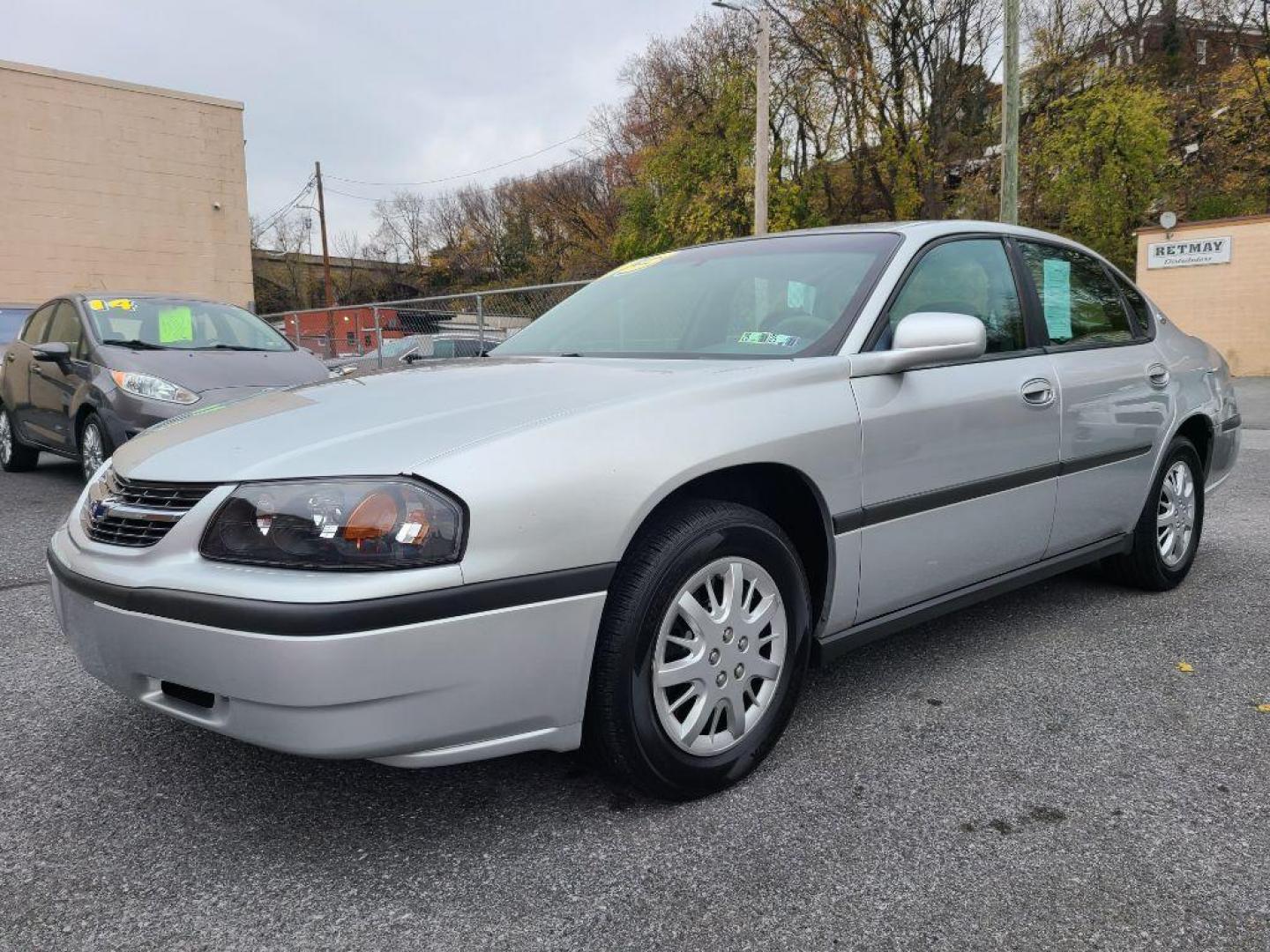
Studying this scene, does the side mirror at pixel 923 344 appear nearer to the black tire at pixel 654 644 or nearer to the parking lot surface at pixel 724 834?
the black tire at pixel 654 644

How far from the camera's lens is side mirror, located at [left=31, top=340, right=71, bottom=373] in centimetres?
682

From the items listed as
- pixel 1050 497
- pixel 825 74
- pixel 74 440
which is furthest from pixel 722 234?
pixel 1050 497

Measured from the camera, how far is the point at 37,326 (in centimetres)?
794

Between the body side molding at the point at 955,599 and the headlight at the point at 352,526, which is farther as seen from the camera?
the body side molding at the point at 955,599

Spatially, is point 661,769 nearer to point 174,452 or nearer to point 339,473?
point 339,473

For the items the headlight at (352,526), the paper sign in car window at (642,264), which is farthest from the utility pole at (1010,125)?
the headlight at (352,526)

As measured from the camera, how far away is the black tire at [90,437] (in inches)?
253

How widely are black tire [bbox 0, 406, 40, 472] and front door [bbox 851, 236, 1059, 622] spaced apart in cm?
792

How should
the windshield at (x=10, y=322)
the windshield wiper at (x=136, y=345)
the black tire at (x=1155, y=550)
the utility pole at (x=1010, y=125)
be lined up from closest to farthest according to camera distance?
the black tire at (x=1155, y=550), the windshield wiper at (x=136, y=345), the windshield at (x=10, y=322), the utility pole at (x=1010, y=125)

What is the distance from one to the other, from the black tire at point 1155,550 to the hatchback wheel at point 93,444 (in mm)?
5968

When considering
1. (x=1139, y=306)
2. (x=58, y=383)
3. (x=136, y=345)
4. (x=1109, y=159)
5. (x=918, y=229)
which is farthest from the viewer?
(x=1109, y=159)

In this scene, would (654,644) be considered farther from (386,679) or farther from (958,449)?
(958,449)

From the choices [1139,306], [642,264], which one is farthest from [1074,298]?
[642,264]

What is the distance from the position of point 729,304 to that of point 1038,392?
1065 millimetres
